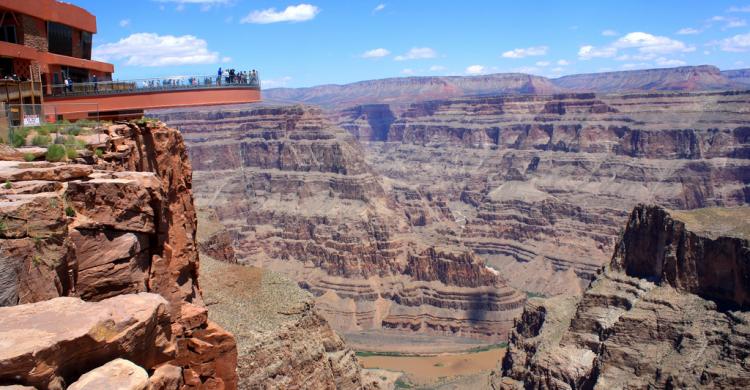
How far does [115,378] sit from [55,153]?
11.3 metres

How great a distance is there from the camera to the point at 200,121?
19112 cm

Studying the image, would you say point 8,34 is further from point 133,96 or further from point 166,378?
point 166,378

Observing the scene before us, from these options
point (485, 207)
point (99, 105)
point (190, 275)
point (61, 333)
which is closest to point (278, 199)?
point (485, 207)

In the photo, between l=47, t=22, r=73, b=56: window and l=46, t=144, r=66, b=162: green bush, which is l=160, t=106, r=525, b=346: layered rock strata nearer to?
l=47, t=22, r=73, b=56: window

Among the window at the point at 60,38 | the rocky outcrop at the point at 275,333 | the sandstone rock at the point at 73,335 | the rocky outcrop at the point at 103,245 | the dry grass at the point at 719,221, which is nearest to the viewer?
the sandstone rock at the point at 73,335

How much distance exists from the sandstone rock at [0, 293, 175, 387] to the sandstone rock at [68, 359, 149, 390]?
0.25m

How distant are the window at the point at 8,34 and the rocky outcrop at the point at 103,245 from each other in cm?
986

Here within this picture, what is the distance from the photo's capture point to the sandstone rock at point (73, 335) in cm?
1088

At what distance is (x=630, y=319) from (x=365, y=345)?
166ft

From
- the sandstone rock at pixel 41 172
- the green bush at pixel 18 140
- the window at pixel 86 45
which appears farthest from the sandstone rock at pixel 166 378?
the window at pixel 86 45

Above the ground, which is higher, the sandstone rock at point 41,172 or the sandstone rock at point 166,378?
the sandstone rock at point 41,172

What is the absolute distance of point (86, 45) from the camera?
41.6 m

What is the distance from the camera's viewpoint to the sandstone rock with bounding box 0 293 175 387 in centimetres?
1088

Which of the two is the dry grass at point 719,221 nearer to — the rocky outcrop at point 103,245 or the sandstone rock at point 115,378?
the rocky outcrop at point 103,245
